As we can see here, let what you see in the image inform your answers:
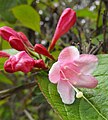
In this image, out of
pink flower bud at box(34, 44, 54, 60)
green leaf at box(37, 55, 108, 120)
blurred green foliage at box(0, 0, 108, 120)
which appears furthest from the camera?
blurred green foliage at box(0, 0, 108, 120)

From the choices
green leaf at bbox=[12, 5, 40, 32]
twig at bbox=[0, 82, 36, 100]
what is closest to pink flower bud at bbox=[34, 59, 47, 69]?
twig at bbox=[0, 82, 36, 100]

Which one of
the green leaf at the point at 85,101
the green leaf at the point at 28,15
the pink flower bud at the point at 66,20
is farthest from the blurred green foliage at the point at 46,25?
the green leaf at the point at 85,101

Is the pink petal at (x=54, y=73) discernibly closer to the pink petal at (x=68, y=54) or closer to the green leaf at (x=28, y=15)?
the pink petal at (x=68, y=54)

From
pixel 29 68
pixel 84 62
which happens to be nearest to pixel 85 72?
pixel 84 62

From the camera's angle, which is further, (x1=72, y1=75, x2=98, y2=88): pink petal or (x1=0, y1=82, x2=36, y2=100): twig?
(x1=0, y1=82, x2=36, y2=100): twig

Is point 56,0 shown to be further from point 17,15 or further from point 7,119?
point 7,119

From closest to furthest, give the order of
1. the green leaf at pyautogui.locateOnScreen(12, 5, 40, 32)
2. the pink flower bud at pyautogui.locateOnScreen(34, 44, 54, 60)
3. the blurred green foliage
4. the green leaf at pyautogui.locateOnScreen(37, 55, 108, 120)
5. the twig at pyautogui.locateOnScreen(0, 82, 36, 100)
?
the green leaf at pyautogui.locateOnScreen(37, 55, 108, 120) → the pink flower bud at pyautogui.locateOnScreen(34, 44, 54, 60) → the twig at pyautogui.locateOnScreen(0, 82, 36, 100) → the blurred green foliage → the green leaf at pyautogui.locateOnScreen(12, 5, 40, 32)

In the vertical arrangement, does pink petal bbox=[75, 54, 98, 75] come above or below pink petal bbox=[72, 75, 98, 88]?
above

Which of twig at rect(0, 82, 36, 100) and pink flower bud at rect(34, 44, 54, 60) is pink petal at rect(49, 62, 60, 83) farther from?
twig at rect(0, 82, 36, 100)
